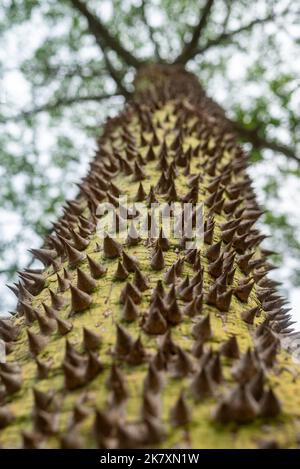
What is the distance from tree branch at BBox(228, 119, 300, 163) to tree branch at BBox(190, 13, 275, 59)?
1601mm

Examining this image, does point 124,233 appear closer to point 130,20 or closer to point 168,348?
point 168,348

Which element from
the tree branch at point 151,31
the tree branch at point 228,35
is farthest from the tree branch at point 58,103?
the tree branch at point 228,35

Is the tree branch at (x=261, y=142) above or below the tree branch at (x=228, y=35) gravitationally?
below

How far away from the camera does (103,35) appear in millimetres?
8359

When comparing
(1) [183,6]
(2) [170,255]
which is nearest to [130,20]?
(1) [183,6]

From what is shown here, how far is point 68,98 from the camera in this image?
8.65 metres

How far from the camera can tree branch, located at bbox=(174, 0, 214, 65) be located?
8172 millimetres

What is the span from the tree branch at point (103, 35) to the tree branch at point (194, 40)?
756mm

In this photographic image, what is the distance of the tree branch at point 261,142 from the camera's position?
25.2ft
